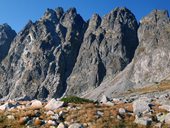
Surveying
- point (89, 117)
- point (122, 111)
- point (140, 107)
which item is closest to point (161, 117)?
point (140, 107)

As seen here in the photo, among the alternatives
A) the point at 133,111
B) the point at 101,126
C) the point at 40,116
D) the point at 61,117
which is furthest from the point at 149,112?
the point at 40,116

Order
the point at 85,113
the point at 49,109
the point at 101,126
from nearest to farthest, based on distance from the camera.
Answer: the point at 101,126 → the point at 85,113 → the point at 49,109

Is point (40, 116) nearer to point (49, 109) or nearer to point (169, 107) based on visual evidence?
point (49, 109)

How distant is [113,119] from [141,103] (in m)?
4.46

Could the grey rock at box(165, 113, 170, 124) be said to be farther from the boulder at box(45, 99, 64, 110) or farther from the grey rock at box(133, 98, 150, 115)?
the boulder at box(45, 99, 64, 110)

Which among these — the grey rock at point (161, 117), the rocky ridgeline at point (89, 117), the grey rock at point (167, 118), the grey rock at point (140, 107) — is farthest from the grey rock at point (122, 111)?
the grey rock at point (167, 118)

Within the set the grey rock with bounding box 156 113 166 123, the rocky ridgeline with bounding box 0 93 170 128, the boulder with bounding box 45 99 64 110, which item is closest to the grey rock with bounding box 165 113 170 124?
the rocky ridgeline with bounding box 0 93 170 128

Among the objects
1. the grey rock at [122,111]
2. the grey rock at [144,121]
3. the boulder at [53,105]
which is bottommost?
the grey rock at [144,121]

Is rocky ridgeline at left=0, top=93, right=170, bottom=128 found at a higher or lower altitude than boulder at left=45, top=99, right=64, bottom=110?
lower

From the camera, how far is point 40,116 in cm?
3033

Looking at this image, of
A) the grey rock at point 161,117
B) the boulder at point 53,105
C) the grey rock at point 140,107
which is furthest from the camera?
the boulder at point 53,105

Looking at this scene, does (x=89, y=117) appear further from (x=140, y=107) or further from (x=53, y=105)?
(x=53, y=105)

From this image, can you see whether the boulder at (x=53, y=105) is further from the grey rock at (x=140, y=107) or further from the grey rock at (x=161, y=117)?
the grey rock at (x=161, y=117)

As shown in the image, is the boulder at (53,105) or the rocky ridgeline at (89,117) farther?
the boulder at (53,105)
